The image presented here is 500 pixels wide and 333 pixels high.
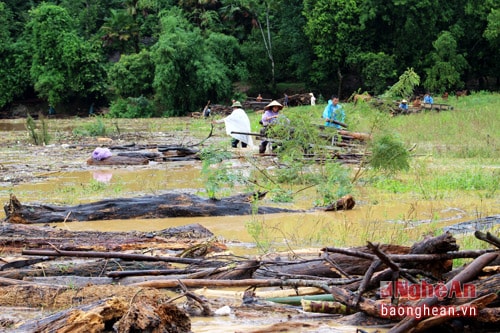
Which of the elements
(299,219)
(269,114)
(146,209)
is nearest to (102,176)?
(269,114)

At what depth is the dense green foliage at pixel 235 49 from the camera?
4206cm

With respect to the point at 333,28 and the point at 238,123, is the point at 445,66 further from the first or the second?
the point at 238,123

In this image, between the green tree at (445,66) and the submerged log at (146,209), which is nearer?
the submerged log at (146,209)

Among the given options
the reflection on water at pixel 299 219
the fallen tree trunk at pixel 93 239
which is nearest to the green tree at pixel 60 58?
the reflection on water at pixel 299 219

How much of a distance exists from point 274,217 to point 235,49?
3951 centimetres

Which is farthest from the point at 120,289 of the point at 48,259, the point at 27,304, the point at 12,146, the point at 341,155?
the point at 12,146

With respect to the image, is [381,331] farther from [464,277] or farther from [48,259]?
[48,259]

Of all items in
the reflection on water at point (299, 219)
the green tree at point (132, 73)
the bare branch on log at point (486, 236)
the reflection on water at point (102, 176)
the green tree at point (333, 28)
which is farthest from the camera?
the green tree at point (132, 73)

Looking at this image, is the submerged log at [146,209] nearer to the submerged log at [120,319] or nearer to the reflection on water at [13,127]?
the submerged log at [120,319]

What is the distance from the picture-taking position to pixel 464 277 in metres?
3.63

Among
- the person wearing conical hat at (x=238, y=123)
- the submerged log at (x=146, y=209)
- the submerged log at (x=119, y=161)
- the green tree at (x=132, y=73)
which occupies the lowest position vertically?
the submerged log at (x=119, y=161)

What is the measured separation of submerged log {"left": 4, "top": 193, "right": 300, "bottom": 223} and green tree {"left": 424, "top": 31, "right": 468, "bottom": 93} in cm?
3335

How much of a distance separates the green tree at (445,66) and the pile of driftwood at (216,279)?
35.6 m

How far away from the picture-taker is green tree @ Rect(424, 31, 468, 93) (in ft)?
131
